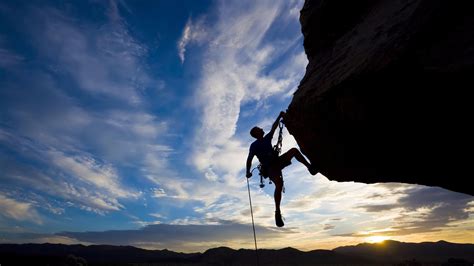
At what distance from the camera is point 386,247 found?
131250 mm

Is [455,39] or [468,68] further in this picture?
[455,39]

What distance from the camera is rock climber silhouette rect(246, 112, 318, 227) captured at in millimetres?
7785

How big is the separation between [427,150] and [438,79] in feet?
6.59

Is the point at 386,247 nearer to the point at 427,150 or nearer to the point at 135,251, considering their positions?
the point at 135,251

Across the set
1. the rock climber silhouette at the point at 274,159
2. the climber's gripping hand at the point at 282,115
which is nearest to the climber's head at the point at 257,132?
the rock climber silhouette at the point at 274,159

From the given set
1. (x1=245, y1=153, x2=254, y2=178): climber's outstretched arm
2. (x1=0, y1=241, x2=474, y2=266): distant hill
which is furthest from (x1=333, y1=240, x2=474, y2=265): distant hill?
(x1=245, y1=153, x2=254, y2=178): climber's outstretched arm

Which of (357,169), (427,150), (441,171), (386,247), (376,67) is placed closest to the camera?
(376,67)

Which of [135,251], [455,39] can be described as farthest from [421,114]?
[135,251]

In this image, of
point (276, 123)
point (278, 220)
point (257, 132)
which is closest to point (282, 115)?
point (276, 123)

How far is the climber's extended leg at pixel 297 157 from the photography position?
25.5 ft

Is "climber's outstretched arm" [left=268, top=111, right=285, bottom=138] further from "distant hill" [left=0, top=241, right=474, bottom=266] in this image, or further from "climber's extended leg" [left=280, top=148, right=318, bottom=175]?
"distant hill" [left=0, top=241, right=474, bottom=266]

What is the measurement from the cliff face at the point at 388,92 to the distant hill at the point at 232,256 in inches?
1207

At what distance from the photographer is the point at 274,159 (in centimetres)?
805

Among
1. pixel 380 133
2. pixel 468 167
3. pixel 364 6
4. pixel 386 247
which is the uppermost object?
pixel 386 247
